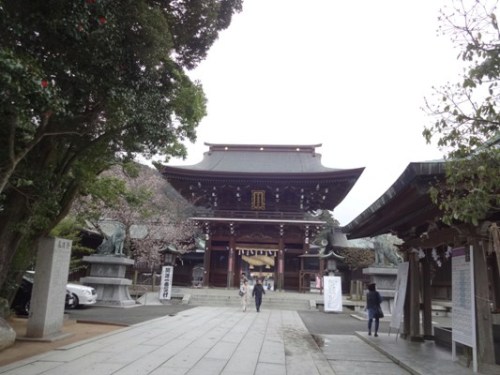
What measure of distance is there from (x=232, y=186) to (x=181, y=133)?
19638mm

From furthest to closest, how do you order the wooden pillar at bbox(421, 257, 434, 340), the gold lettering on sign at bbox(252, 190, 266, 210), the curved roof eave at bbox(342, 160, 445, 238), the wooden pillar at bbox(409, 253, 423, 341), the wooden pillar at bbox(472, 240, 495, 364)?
the gold lettering on sign at bbox(252, 190, 266, 210)
the wooden pillar at bbox(421, 257, 434, 340)
the wooden pillar at bbox(409, 253, 423, 341)
the wooden pillar at bbox(472, 240, 495, 364)
the curved roof eave at bbox(342, 160, 445, 238)

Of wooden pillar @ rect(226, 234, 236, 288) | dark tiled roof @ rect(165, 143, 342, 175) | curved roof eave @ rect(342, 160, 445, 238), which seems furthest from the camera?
dark tiled roof @ rect(165, 143, 342, 175)

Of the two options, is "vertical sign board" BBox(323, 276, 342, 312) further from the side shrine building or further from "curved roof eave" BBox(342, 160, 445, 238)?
"curved roof eave" BBox(342, 160, 445, 238)

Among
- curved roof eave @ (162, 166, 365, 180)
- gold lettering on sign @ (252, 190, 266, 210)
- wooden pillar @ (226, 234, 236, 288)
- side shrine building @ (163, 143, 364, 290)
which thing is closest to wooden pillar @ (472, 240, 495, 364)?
side shrine building @ (163, 143, 364, 290)

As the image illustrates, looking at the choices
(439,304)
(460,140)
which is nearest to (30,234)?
(460,140)

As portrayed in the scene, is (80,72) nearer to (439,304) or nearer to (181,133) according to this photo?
(181,133)

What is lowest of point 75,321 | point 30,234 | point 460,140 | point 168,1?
point 75,321

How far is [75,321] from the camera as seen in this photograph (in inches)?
451

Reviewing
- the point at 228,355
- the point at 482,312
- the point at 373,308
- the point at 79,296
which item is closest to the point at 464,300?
the point at 482,312

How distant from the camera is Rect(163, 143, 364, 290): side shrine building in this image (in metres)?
27.2

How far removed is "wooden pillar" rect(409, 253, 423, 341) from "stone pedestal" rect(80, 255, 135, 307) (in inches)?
480

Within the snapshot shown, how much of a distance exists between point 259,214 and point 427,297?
60.3 feet

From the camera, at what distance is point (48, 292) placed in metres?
8.47

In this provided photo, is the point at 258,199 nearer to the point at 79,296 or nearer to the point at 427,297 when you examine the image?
the point at 79,296
